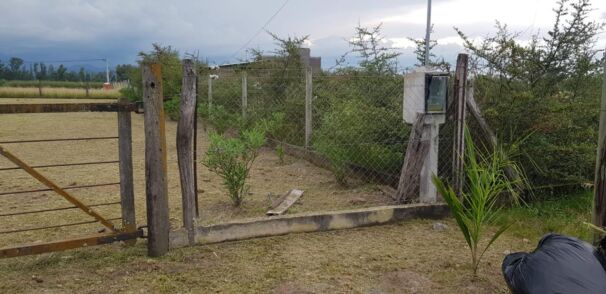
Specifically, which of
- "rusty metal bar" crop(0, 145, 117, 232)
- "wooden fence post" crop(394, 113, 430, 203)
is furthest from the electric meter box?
"rusty metal bar" crop(0, 145, 117, 232)

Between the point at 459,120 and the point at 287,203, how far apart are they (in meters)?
1.93

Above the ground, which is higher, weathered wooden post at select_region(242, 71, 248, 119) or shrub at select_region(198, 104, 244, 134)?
weathered wooden post at select_region(242, 71, 248, 119)

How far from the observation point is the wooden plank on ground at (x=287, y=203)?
183 inches

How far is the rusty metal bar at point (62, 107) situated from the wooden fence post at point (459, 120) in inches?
115

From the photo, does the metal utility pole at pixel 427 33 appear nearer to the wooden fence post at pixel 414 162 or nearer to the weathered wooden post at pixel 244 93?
the wooden fence post at pixel 414 162

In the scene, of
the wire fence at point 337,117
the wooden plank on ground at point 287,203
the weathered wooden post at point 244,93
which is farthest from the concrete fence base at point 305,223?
the weathered wooden post at point 244,93

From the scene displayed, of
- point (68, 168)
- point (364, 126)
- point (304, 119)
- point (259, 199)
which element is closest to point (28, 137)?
point (68, 168)

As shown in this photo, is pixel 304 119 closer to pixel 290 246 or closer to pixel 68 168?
pixel 68 168

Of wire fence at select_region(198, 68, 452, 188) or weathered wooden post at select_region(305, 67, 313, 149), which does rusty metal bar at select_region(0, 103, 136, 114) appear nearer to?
wire fence at select_region(198, 68, 452, 188)

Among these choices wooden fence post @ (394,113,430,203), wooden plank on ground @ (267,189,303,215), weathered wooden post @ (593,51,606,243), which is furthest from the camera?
wooden plank on ground @ (267,189,303,215)

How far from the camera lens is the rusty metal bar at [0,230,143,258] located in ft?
10.1

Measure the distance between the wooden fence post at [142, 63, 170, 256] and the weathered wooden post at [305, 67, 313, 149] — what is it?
4.31 metres

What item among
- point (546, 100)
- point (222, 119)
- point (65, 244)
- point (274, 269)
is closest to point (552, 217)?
point (546, 100)

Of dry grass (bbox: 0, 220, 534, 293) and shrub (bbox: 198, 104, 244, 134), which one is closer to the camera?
dry grass (bbox: 0, 220, 534, 293)
